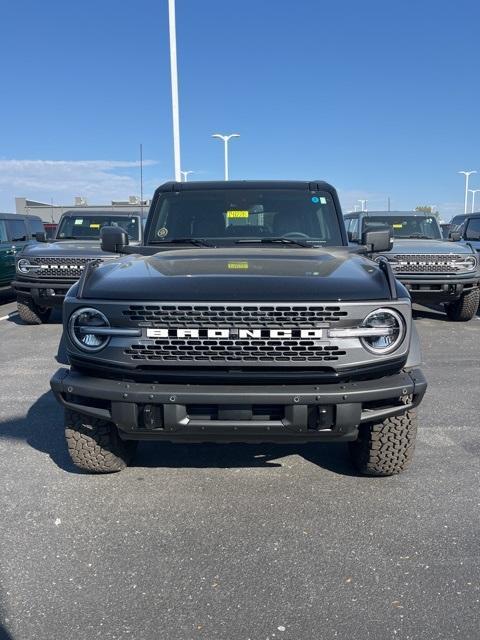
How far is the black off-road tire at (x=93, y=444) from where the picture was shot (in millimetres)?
3350

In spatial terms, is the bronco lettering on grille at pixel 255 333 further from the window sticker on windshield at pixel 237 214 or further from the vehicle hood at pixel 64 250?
the vehicle hood at pixel 64 250

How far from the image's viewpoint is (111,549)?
285 centimetres

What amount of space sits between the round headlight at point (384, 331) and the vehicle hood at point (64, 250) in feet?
21.2

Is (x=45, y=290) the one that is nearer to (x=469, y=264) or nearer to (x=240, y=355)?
(x=469, y=264)

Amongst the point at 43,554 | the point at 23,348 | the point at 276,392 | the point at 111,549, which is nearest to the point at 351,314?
the point at 276,392

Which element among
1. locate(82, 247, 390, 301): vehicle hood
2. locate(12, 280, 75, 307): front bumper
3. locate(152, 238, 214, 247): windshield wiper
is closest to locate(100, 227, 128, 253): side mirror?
locate(152, 238, 214, 247): windshield wiper

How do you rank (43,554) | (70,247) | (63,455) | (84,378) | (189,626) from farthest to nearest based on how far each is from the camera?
(70,247) < (63,455) < (84,378) < (43,554) < (189,626)

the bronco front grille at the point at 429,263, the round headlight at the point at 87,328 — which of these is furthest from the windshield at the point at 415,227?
the round headlight at the point at 87,328

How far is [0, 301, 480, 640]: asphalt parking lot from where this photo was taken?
234cm

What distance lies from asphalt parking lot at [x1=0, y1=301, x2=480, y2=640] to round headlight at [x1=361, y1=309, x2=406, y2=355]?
3.03 feet

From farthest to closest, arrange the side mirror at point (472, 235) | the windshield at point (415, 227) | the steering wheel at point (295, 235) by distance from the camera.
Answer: the side mirror at point (472, 235), the windshield at point (415, 227), the steering wheel at point (295, 235)

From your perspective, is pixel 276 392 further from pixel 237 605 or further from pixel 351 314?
pixel 237 605

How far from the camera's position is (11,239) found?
1254 centimetres

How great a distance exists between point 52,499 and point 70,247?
6.33 meters
